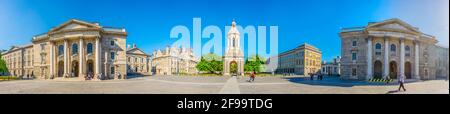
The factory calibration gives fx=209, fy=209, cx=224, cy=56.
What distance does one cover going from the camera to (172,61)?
171 feet

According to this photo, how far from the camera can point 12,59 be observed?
21.1 metres

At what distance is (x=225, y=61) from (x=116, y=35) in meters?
22.8

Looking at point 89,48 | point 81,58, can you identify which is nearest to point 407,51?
point 89,48

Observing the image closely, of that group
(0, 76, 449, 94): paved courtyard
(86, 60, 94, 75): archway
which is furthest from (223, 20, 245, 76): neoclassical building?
(0, 76, 449, 94): paved courtyard

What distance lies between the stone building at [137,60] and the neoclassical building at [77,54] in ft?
58.4

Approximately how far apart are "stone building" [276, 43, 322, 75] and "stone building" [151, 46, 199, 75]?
23574 mm

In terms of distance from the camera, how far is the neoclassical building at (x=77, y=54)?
22.4 m

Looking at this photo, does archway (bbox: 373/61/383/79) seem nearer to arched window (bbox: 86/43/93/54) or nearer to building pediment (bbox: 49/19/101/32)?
building pediment (bbox: 49/19/101/32)

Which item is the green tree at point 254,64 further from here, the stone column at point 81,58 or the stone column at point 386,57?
the stone column at point 81,58

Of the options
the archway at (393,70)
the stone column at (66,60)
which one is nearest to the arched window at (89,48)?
the stone column at (66,60)
